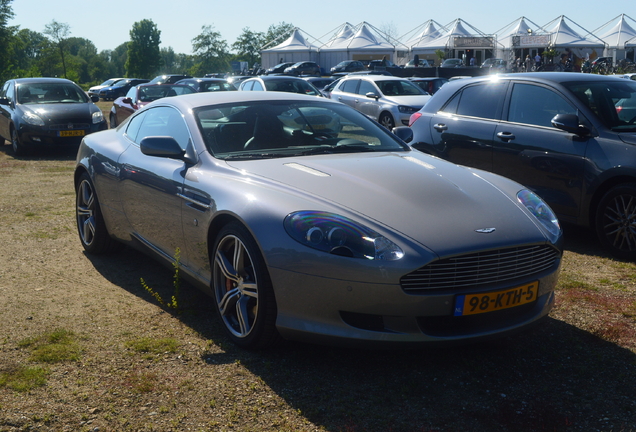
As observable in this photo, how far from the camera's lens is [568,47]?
4753 cm

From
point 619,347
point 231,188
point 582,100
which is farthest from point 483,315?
point 582,100

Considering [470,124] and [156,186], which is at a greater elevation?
[470,124]

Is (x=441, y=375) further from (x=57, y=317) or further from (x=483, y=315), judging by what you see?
(x=57, y=317)

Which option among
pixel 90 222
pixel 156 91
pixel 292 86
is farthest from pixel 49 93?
pixel 90 222

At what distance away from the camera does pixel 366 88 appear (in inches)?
664

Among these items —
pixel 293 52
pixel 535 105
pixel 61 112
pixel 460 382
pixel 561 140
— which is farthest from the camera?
pixel 293 52

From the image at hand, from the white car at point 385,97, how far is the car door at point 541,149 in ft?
28.8

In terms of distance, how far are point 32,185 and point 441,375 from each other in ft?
26.5

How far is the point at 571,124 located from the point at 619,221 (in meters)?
0.93

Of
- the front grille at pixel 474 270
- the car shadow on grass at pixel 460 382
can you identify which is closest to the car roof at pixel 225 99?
the car shadow on grass at pixel 460 382

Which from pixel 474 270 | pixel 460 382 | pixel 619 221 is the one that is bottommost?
pixel 460 382

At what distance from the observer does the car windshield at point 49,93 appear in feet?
45.6

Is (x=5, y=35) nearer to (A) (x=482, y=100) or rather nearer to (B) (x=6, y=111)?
(B) (x=6, y=111)

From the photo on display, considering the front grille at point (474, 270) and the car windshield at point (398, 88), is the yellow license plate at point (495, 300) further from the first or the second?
the car windshield at point (398, 88)
